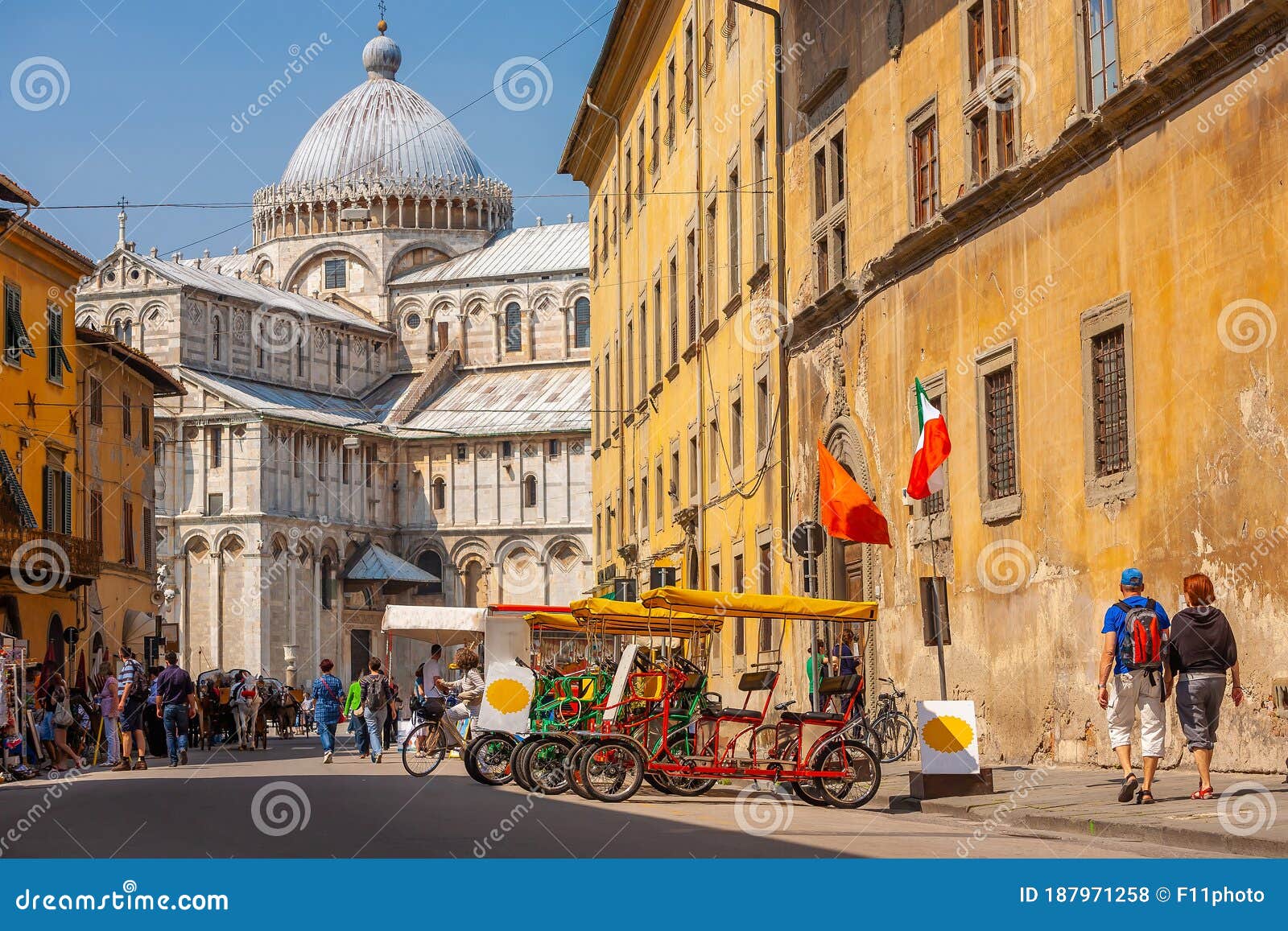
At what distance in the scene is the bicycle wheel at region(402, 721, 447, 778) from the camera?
79.2 ft

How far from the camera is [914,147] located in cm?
2319

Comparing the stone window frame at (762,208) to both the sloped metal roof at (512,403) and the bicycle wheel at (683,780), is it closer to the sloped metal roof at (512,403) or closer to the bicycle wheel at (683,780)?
the bicycle wheel at (683,780)

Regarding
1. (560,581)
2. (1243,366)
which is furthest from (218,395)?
(1243,366)

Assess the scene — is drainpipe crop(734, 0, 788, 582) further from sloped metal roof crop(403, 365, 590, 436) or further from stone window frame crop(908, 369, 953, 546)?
sloped metal roof crop(403, 365, 590, 436)

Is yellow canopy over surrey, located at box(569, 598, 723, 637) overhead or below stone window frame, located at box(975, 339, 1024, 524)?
below

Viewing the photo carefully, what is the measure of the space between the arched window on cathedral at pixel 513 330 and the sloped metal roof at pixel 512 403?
158 cm

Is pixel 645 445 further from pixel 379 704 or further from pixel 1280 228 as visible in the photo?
pixel 1280 228

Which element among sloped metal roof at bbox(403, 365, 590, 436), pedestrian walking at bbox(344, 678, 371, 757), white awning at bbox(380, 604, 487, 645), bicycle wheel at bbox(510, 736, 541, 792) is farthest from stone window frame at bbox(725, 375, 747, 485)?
sloped metal roof at bbox(403, 365, 590, 436)

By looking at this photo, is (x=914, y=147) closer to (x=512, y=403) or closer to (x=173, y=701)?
(x=173, y=701)

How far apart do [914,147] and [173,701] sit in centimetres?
1257

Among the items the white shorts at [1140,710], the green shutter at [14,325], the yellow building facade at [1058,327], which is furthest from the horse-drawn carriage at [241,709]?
the white shorts at [1140,710]

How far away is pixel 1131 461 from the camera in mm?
17078

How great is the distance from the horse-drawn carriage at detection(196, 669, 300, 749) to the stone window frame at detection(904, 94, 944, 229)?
737 inches

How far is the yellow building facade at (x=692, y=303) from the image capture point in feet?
98.3
